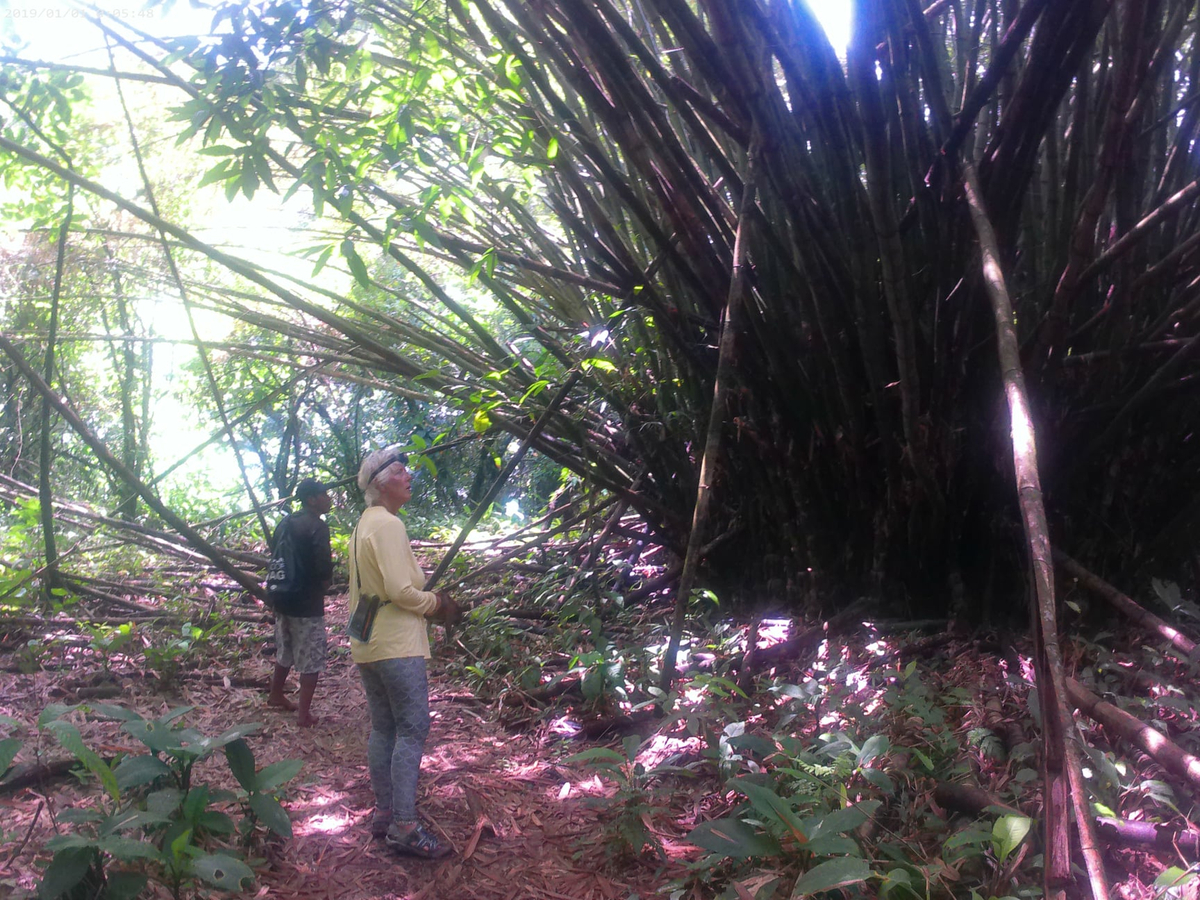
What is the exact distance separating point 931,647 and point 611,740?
117cm

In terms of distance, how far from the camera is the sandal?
226 cm

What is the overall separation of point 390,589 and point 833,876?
1.32 m

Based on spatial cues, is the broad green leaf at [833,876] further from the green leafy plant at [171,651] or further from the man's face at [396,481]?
the green leafy plant at [171,651]

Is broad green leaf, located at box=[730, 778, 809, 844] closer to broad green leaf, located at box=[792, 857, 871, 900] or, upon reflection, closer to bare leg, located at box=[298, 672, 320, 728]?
broad green leaf, located at box=[792, 857, 871, 900]

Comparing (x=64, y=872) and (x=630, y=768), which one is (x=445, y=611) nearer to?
(x=630, y=768)

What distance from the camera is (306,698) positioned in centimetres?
322

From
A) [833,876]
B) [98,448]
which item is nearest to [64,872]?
[833,876]

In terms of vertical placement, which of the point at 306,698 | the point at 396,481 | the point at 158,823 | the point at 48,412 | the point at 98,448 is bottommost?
the point at 158,823

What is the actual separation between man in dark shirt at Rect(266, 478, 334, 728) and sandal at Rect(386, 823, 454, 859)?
1.09 meters

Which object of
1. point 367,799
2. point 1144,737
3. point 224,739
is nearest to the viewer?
point 1144,737

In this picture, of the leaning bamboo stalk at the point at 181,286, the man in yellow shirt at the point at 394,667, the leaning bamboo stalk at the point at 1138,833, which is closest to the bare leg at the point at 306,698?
the leaning bamboo stalk at the point at 181,286

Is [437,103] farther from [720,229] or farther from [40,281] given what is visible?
[40,281]

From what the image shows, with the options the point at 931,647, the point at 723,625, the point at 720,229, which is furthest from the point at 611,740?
the point at 720,229

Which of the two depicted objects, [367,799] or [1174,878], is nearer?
[1174,878]
